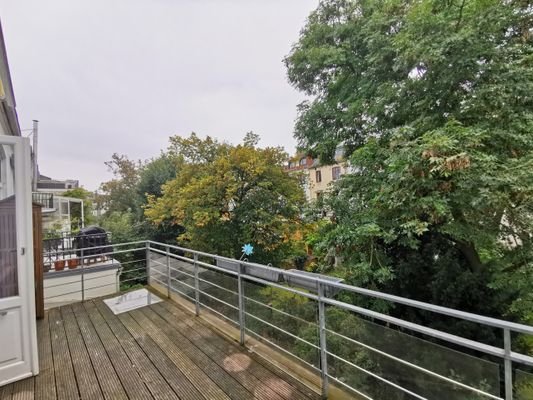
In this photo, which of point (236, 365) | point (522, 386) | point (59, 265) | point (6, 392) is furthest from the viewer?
point (59, 265)

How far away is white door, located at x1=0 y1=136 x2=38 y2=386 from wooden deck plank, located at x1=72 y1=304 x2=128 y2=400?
0.46 m

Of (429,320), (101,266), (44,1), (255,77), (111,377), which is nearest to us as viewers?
(111,377)

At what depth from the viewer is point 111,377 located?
2.34 metres

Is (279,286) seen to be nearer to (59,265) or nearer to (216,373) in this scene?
(216,373)

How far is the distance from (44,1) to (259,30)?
15.7ft

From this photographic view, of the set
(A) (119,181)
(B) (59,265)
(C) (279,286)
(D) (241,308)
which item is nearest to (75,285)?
(B) (59,265)

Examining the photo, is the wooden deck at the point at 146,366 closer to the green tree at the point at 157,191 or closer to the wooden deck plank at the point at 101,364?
the wooden deck plank at the point at 101,364

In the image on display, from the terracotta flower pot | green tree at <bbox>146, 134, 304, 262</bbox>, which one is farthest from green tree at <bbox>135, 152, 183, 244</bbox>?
the terracotta flower pot

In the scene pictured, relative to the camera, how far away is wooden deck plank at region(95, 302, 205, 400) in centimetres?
214

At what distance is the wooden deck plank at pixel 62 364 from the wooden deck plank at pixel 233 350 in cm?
99

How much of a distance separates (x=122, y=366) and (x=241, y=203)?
260 inches

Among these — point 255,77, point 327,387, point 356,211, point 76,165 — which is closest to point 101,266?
point 356,211

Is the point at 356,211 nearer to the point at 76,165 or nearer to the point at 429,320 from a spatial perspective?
the point at 429,320

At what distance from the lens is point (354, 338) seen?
2045 mm
